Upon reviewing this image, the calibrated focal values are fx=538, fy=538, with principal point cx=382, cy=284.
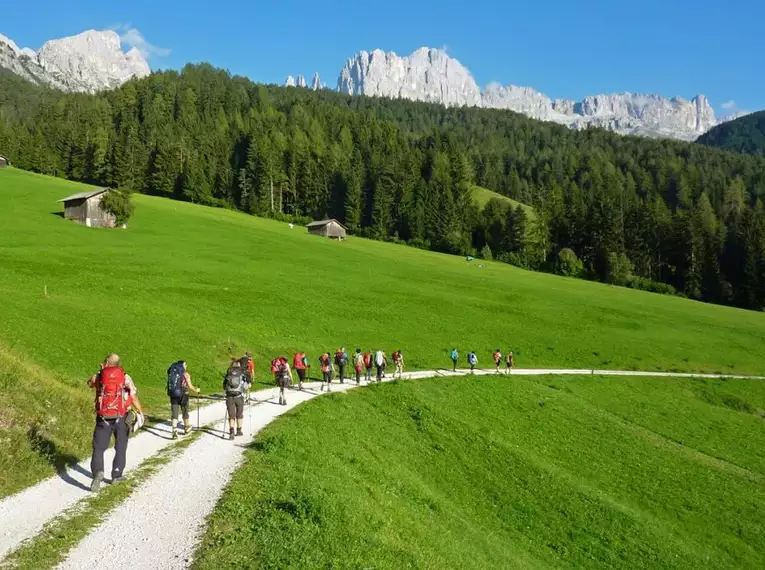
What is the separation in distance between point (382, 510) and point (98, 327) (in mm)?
27107

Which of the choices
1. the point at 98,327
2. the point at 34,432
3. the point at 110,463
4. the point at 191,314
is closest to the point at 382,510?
the point at 110,463

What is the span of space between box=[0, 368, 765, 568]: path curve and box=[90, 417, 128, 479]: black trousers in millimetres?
649

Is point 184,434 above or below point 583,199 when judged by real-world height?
below

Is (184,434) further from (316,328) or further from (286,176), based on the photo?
(286,176)

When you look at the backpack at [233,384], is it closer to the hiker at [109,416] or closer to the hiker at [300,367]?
the hiker at [109,416]

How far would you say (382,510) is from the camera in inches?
541

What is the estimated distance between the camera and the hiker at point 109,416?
40.2 feet

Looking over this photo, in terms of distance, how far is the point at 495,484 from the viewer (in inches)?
893

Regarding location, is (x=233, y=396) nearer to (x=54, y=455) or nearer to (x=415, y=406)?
(x=54, y=455)

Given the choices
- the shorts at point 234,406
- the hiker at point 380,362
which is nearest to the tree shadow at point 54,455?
the shorts at point 234,406

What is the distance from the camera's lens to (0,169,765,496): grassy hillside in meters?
24.6

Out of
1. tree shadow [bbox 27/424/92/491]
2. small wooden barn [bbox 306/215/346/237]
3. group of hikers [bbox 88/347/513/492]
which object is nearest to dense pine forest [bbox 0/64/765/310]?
small wooden barn [bbox 306/215/346/237]

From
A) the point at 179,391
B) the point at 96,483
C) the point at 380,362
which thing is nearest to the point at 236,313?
the point at 380,362

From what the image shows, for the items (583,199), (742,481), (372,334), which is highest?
(583,199)
